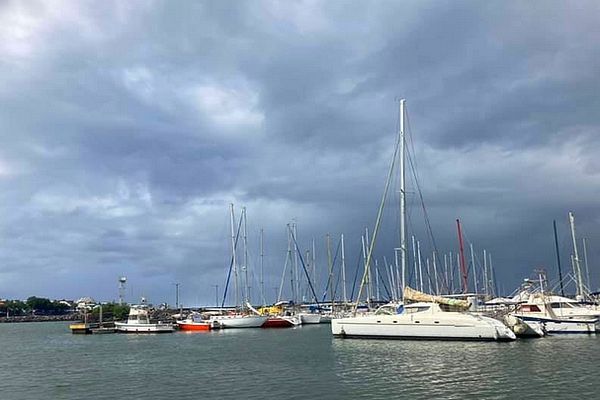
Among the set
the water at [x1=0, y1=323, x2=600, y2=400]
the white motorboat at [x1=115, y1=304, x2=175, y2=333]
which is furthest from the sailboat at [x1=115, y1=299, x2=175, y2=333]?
the water at [x1=0, y1=323, x2=600, y2=400]

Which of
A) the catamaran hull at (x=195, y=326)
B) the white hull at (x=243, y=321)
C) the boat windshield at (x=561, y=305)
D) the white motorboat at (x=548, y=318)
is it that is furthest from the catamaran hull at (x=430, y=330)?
the catamaran hull at (x=195, y=326)

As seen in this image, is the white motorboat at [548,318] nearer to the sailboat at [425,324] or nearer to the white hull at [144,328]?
the sailboat at [425,324]

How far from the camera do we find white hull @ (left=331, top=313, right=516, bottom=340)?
169 feet

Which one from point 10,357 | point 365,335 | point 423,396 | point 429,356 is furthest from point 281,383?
point 10,357

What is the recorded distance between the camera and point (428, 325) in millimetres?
52344

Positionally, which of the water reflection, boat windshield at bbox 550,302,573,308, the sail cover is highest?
the sail cover

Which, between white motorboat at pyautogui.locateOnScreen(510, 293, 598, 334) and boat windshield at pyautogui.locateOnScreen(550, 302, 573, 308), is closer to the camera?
white motorboat at pyautogui.locateOnScreen(510, 293, 598, 334)

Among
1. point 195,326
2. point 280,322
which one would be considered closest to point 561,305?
point 280,322

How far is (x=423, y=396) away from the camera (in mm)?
28188

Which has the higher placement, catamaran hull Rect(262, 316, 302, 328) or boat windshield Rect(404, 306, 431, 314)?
boat windshield Rect(404, 306, 431, 314)

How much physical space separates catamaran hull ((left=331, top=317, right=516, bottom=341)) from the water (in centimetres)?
134

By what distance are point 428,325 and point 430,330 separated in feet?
1.50

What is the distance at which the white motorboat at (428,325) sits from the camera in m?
51.5

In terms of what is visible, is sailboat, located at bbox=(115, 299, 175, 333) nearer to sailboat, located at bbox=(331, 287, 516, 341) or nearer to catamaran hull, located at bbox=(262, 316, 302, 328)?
catamaran hull, located at bbox=(262, 316, 302, 328)
